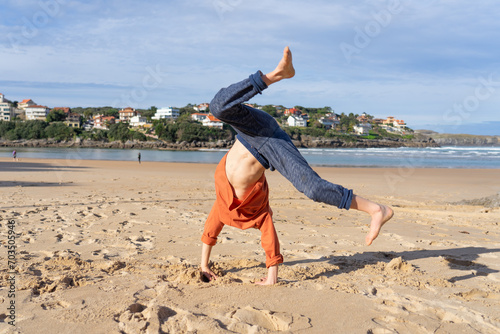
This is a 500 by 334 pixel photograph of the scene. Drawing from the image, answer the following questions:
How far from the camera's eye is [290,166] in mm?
2627

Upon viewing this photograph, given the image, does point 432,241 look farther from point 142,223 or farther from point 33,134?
point 33,134

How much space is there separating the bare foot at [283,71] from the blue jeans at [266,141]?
0.05m

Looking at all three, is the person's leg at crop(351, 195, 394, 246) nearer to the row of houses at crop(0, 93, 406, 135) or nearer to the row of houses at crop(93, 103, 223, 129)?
the row of houses at crop(0, 93, 406, 135)

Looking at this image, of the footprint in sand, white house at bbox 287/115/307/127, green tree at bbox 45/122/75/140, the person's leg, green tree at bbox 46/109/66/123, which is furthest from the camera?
white house at bbox 287/115/307/127

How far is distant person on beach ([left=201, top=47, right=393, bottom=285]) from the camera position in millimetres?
2488

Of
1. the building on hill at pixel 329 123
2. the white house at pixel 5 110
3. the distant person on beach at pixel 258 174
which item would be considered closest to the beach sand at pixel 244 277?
the distant person on beach at pixel 258 174

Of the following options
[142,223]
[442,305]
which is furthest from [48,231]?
[442,305]

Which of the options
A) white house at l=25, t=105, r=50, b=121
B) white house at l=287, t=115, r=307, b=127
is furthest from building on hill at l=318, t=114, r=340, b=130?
white house at l=25, t=105, r=50, b=121

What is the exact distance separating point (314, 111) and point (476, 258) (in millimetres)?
173024

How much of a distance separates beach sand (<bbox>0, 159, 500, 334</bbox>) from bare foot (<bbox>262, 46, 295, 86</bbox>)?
150 cm

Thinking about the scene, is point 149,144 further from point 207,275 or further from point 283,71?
point 283,71

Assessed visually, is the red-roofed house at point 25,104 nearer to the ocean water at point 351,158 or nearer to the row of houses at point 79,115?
the row of houses at point 79,115

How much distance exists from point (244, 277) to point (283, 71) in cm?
185

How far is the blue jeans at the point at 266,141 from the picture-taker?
2.48 metres
